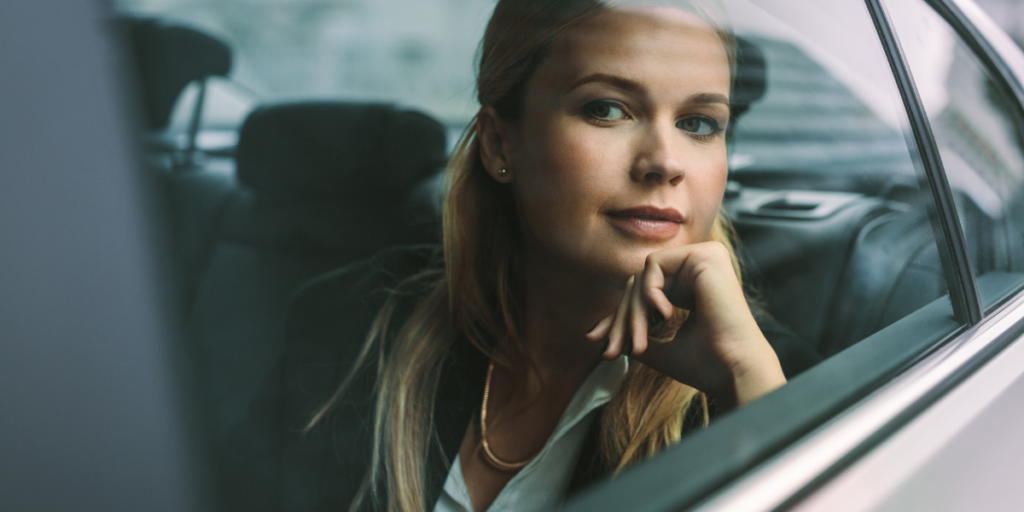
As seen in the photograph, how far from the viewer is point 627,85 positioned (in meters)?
1.01

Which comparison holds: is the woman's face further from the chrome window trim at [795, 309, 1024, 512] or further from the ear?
the chrome window trim at [795, 309, 1024, 512]

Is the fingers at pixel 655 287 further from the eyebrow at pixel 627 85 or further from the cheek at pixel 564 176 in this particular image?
the eyebrow at pixel 627 85

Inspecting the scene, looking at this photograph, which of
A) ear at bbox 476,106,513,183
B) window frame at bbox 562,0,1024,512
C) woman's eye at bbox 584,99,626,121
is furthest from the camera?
ear at bbox 476,106,513,183

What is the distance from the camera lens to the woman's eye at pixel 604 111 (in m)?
1.02

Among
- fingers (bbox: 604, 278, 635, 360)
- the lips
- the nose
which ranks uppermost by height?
the nose

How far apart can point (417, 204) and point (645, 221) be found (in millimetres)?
1029

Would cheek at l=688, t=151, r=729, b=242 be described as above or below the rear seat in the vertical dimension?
above

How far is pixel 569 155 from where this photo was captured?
108 cm

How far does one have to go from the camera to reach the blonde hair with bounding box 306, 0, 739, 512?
3.47ft

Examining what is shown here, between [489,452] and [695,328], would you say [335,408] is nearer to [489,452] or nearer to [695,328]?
[489,452]

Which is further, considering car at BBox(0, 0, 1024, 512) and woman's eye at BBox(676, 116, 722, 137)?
woman's eye at BBox(676, 116, 722, 137)

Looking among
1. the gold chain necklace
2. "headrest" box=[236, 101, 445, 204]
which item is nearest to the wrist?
the gold chain necklace

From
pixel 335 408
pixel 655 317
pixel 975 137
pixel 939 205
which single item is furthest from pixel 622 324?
pixel 975 137

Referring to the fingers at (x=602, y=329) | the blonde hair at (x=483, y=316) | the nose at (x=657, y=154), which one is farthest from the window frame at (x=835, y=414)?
the nose at (x=657, y=154)
